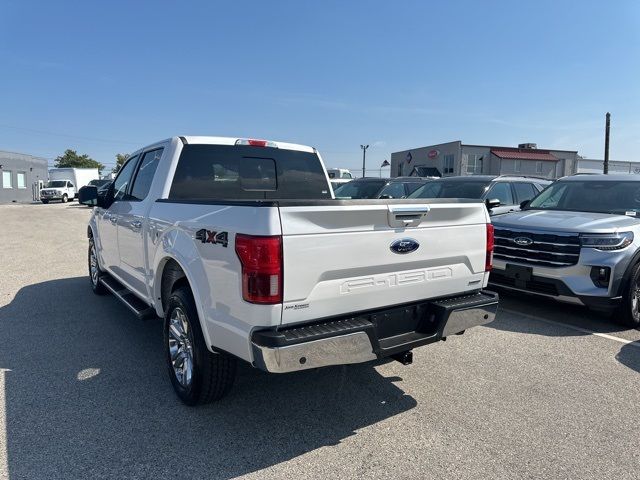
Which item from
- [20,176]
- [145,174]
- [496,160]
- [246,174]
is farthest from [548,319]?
[20,176]

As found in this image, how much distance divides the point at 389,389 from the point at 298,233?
1835 mm

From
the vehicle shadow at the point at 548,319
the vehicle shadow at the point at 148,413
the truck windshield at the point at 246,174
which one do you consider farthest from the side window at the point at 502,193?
the vehicle shadow at the point at 148,413

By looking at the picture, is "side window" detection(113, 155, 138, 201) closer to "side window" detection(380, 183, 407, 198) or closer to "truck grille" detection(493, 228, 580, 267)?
"truck grille" detection(493, 228, 580, 267)

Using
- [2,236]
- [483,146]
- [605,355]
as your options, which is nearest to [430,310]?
[605,355]

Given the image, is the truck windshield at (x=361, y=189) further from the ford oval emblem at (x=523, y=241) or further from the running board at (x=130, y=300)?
the running board at (x=130, y=300)

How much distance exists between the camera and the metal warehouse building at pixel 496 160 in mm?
47647

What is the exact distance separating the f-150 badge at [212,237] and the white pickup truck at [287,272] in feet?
0.04

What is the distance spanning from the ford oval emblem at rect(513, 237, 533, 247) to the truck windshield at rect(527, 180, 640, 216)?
55.3 inches

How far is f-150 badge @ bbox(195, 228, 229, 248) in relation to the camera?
2815 mm

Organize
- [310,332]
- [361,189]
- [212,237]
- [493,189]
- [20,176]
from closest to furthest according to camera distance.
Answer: [310,332] < [212,237] < [493,189] < [361,189] < [20,176]

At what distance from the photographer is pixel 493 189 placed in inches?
343

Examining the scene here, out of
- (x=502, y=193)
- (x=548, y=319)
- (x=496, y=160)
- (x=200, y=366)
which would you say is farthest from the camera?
(x=496, y=160)

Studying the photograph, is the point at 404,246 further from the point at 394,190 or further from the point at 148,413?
the point at 394,190

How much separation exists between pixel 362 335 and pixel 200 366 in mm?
1195
